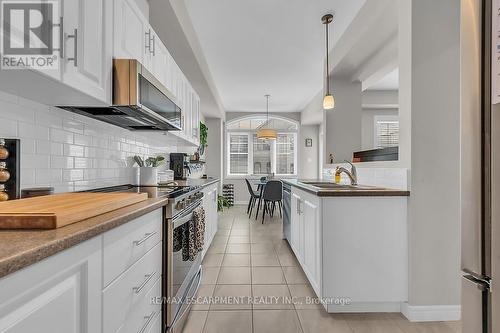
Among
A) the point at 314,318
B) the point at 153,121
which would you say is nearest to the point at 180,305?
the point at 314,318

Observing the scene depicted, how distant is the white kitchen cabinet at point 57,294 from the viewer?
564mm

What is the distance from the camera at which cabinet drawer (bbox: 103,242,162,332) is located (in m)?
0.95

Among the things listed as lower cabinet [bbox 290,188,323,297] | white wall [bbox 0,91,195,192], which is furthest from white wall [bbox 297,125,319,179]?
white wall [bbox 0,91,195,192]

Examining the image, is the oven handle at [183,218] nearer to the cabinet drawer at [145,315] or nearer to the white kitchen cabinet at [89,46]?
the cabinet drawer at [145,315]

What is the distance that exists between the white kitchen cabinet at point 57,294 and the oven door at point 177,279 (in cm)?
68

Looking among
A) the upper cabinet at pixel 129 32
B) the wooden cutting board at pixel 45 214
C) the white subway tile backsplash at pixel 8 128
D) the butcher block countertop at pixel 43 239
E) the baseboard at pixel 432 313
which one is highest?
the upper cabinet at pixel 129 32

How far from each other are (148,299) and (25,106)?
113 cm

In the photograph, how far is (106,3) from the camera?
1443 millimetres

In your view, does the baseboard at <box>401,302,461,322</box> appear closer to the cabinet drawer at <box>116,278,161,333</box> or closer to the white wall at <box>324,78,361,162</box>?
the cabinet drawer at <box>116,278,161,333</box>

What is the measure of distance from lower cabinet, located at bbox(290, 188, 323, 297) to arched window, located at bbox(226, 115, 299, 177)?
5486mm

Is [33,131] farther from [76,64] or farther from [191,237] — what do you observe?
[191,237]

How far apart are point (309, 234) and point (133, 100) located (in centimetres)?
174

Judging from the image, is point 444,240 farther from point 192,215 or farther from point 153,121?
point 153,121

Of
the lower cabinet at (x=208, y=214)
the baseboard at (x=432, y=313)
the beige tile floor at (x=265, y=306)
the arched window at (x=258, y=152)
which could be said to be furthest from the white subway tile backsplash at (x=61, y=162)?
the arched window at (x=258, y=152)
